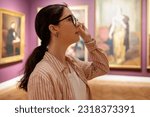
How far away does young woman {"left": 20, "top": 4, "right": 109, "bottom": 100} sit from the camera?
0.93 m

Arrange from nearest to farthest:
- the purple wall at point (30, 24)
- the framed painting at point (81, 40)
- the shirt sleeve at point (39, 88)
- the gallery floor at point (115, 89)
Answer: the shirt sleeve at point (39, 88), the gallery floor at point (115, 89), the purple wall at point (30, 24), the framed painting at point (81, 40)

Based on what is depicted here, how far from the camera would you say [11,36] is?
3639mm

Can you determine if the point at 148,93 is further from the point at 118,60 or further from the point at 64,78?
the point at 64,78

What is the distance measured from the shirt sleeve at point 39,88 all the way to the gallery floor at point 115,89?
83.0 inches

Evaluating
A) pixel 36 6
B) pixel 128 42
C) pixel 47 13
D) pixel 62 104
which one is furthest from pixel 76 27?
pixel 36 6

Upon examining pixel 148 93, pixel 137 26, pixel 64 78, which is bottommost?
pixel 148 93

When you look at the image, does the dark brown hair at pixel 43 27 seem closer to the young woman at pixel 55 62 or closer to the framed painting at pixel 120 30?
the young woman at pixel 55 62

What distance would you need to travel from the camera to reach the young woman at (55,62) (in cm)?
93

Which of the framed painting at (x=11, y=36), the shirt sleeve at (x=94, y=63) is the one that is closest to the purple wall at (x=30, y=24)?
the framed painting at (x=11, y=36)

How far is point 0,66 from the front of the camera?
135 inches

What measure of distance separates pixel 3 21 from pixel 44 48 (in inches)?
98.5

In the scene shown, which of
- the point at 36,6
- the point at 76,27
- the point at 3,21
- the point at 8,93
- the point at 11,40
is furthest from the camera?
the point at 36,6

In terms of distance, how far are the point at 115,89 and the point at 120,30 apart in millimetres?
979

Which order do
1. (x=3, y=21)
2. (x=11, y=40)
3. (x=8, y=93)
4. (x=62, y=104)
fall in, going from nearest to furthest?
1. (x=62, y=104)
2. (x=8, y=93)
3. (x=3, y=21)
4. (x=11, y=40)
